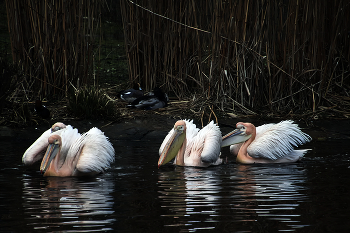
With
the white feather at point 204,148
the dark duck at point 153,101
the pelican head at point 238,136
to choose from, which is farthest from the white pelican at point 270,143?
the dark duck at point 153,101

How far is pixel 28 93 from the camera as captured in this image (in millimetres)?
9680

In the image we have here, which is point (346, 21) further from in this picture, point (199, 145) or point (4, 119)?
point (4, 119)

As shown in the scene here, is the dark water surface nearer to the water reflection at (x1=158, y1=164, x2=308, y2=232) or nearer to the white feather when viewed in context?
the water reflection at (x1=158, y1=164, x2=308, y2=232)

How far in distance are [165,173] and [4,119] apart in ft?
13.1

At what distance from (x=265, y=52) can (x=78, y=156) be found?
447cm

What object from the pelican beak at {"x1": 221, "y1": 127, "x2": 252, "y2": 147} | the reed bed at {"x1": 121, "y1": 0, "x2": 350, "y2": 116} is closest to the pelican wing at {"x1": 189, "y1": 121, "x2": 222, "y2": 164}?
the pelican beak at {"x1": 221, "y1": 127, "x2": 252, "y2": 147}

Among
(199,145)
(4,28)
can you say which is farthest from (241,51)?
(4,28)

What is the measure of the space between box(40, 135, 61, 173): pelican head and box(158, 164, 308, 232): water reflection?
1139 mm

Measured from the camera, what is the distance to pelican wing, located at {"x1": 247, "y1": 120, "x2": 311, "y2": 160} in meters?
6.52

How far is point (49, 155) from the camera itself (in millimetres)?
5734

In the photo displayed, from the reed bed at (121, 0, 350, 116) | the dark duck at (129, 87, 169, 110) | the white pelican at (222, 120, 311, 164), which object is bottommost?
the white pelican at (222, 120, 311, 164)

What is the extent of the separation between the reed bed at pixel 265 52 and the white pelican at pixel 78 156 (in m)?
3.45

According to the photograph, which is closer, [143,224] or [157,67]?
[143,224]

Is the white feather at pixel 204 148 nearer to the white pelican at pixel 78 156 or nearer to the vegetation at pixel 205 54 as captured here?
the white pelican at pixel 78 156
